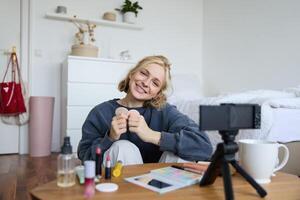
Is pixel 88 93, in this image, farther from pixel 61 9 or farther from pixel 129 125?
pixel 129 125

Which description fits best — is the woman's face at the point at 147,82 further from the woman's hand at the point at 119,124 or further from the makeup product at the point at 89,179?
the makeup product at the point at 89,179

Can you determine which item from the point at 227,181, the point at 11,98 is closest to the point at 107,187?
the point at 227,181

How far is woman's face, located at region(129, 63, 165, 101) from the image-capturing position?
1142 millimetres

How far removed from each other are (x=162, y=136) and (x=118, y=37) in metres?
2.74

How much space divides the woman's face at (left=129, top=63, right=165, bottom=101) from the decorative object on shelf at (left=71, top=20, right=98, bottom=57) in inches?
75.7

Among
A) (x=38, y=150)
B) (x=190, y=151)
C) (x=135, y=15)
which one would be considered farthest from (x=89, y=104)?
(x=190, y=151)

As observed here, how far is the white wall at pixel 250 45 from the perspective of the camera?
2797mm

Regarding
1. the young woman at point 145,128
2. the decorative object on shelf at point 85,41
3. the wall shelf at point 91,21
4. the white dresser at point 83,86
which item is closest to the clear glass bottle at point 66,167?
the young woman at point 145,128

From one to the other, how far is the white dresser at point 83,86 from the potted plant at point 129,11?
68 centimetres

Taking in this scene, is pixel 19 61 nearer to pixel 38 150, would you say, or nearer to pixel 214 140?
pixel 38 150

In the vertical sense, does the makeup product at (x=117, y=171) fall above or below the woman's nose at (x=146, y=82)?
below

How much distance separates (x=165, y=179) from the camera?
712 millimetres

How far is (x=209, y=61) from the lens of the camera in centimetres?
393

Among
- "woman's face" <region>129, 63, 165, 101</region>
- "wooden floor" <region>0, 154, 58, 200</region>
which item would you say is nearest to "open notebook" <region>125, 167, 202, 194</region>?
"woman's face" <region>129, 63, 165, 101</region>
